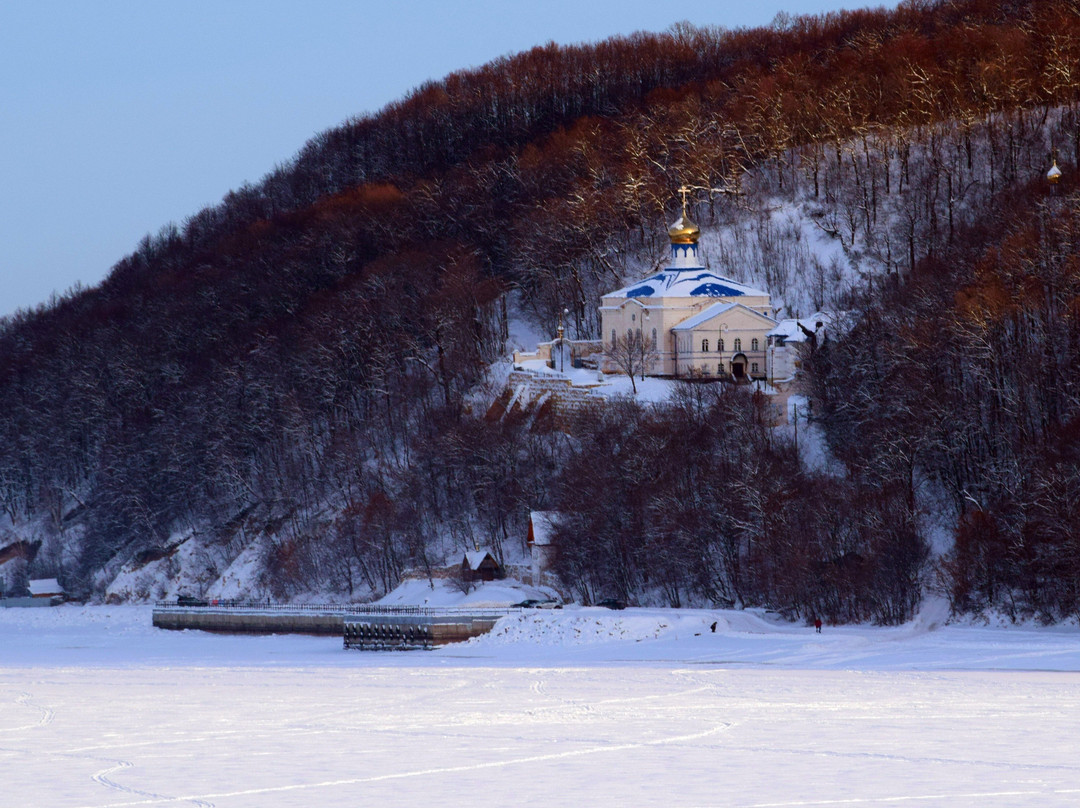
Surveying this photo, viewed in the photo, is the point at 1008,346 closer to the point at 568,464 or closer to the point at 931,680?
the point at 568,464

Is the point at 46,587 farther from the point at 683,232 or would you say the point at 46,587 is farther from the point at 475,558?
the point at 683,232

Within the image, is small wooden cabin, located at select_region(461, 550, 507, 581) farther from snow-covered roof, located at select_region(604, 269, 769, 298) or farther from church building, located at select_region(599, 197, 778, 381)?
snow-covered roof, located at select_region(604, 269, 769, 298)

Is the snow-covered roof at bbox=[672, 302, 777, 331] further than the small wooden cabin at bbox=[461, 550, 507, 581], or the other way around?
the snow-covered roof at bbox=[672, 302, 777, 331]

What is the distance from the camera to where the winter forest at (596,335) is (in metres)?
56.4

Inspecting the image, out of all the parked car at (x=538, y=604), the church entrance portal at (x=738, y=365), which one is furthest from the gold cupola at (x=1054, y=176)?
the parked car at (x=538, y=604)

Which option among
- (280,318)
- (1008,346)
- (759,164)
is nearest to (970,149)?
(759,164)

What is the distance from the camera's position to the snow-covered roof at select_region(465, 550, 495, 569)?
64.8 metres

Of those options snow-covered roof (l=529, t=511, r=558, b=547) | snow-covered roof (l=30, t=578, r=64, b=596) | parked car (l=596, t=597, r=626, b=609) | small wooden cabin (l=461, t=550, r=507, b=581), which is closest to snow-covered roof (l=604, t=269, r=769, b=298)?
snow-covered roof (l=529, t=511, r=558, b=547)

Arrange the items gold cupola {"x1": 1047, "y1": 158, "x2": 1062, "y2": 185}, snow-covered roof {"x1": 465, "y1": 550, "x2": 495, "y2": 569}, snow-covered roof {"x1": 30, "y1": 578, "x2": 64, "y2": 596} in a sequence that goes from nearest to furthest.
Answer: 1. snow-covered roof {"x1": 465, "y1": 550, "x2": 495, "y2": 569}
2. gold cupola {"x1": 1047, "y1": 158, "x2": 1062, "y2": 185}
3. snow-covered roof {"x1": 30, "y1": 578, "x2": 64, "y2": 596}

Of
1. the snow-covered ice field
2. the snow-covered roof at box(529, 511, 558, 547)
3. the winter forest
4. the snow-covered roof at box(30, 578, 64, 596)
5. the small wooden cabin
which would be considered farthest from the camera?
the snow-covered roof at box(30, 578, 64, 596)

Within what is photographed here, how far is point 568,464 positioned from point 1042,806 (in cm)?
4847

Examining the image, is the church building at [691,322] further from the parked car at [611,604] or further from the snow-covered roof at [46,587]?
the snow-covered roof at [46,587]

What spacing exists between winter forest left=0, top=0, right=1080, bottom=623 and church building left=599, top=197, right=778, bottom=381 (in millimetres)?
5138

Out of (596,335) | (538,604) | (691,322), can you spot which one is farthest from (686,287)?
(538,604)
